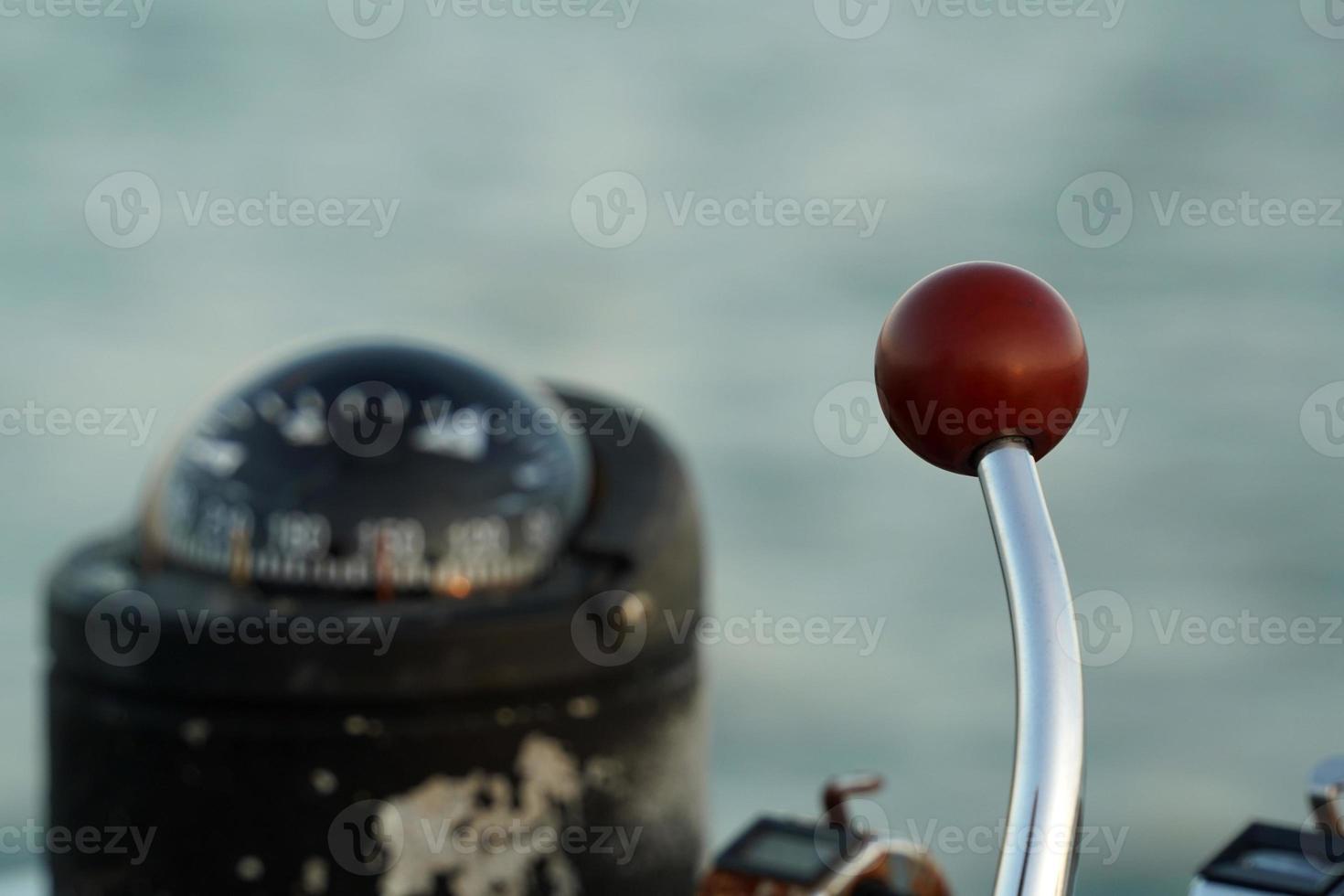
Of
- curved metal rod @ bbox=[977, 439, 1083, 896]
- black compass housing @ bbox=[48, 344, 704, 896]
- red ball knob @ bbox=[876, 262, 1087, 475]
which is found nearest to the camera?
curved metal rod @ bbox=[977, 439, 1083, 896]

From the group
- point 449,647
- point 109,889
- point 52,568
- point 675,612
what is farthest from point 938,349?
point 52,568

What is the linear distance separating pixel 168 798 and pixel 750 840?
44 centimetres

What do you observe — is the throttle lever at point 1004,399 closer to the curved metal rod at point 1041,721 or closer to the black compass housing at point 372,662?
the curved metal rod at point 1041,721

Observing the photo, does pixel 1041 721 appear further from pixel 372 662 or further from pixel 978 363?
pixel 372 662

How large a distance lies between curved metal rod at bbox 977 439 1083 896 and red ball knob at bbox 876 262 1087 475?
8 cm

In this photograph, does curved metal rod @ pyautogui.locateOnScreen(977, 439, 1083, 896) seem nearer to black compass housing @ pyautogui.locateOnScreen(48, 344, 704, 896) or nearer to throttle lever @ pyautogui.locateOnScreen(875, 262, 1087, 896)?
throttle lever @ pyautogui.locateOnScreen(875, 262, 1087, 896)

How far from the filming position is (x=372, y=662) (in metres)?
1.15

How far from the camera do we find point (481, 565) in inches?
48.4

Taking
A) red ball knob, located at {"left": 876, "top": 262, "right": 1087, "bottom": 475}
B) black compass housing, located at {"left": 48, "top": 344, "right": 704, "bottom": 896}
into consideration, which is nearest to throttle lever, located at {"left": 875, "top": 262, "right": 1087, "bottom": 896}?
red ball knob, located at {"left": 876, "top": 262, "right": 1087, "bottom": 475}

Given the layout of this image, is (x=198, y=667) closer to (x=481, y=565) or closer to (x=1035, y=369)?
(x=481, y=565)

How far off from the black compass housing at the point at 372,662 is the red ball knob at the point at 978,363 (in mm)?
667

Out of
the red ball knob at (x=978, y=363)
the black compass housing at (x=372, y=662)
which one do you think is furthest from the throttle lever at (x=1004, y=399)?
the black compass housing at (x=372, y=662)

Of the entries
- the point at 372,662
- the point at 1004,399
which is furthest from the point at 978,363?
the point at 372,662

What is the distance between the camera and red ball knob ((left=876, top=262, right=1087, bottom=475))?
55cm
